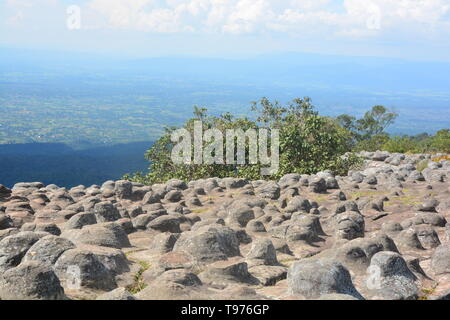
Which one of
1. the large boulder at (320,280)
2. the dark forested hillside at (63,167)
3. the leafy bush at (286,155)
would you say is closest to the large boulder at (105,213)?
the large boulder at (320,280)

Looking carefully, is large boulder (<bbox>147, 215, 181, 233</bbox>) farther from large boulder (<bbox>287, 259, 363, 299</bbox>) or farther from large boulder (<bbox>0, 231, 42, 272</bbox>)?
large boulder (<bbox>287, 259, 363, 299</bbox>)

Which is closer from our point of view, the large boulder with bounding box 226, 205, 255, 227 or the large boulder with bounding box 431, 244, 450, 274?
the large boulder with bounding box 431, 244, 450, 274

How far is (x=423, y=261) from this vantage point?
429 inches

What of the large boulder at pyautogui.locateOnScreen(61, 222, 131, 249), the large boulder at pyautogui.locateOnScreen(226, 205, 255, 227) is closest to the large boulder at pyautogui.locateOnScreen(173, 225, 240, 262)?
the large boulder at pyautogui.locateOnScreen(61, 222, 131, 249)

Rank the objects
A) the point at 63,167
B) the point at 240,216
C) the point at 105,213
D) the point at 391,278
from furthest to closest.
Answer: the point at 63,167
the point at 240,216
the point at 105,213
the point at 391,278

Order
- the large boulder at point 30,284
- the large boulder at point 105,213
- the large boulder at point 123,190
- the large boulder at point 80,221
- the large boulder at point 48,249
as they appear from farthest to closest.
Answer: the large boulder at point 123,190, the large boulder at point 105,213, the large boulder at point 80,221, the large boulder at point 48,249, the large boulder at point 30,284

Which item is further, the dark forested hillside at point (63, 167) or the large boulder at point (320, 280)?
the dark forested hillside at point (63, 167)

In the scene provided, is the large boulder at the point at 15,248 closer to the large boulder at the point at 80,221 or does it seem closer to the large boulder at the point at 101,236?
the large boulder at the point at 101,236

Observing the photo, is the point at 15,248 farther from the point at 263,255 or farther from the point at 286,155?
the point at 286,155

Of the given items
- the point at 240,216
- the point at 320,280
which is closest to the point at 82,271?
the point at 320,280

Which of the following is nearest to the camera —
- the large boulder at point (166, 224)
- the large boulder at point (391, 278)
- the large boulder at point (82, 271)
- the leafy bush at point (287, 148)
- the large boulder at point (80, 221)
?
the large boulder at point (391, 278)
